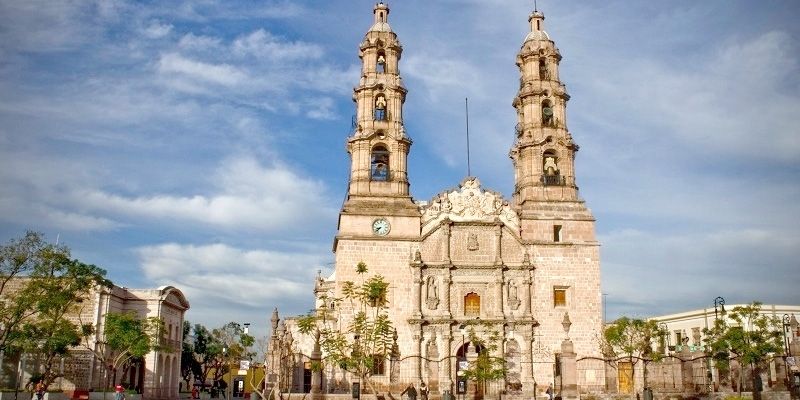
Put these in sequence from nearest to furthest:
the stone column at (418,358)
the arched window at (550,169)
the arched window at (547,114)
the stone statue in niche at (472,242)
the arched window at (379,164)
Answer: the stone column at (418,358) → the stone statue in niche at (472,242) → the arched window at (379,164) → the arched window at (550,169) → the arched window at (547,114)

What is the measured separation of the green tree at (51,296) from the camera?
102ft

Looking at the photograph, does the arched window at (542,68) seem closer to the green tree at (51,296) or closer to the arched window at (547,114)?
the arched window at (547,114)

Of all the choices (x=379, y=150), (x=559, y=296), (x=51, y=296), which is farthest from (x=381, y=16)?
(x=51, y=296)

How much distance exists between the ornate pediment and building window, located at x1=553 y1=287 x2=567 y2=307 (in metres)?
3.90

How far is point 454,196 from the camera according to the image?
135 ft

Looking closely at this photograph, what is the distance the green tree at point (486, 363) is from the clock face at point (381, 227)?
6.78m

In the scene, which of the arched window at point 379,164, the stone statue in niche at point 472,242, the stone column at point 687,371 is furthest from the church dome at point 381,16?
the stone column at point 687,371

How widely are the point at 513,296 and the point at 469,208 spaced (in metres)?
5.31

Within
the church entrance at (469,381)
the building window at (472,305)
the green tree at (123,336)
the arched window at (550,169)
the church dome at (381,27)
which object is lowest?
the church entrance at (469,381)

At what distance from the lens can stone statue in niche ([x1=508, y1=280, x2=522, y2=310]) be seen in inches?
1547

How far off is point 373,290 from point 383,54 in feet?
51.8

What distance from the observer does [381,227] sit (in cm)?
3984

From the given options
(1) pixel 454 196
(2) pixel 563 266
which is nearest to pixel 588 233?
(2) pixel 563 266

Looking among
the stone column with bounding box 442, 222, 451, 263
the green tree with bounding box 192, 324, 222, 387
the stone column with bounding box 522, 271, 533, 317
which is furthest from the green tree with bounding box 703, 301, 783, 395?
the green tree with bounding box 192, 324, 222, 387
